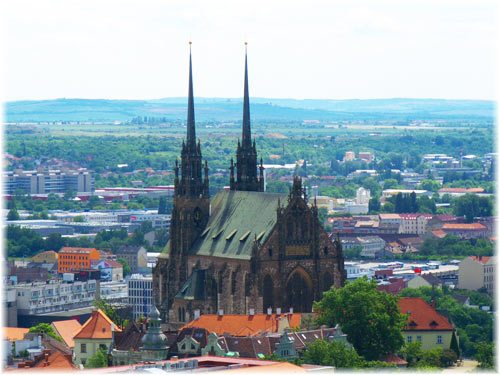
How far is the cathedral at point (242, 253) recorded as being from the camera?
419 ft

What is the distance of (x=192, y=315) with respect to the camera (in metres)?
131

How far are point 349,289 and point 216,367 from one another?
30701 mm

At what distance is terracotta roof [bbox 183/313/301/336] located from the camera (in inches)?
4631

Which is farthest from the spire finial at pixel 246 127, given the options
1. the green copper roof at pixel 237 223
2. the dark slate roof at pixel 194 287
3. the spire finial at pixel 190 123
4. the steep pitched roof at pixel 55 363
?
the steep pitched roof at pixel 55 363

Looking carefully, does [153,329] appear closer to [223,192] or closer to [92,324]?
[92,324]

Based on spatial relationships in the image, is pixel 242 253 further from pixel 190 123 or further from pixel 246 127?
pixel 246 127

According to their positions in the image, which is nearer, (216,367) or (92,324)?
(216,367)

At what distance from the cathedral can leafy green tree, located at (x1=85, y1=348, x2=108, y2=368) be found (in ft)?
50.8

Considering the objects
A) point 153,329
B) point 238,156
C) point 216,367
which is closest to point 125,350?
point 153,329

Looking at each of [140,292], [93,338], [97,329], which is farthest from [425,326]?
[140,292]

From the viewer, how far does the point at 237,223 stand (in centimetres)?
13238

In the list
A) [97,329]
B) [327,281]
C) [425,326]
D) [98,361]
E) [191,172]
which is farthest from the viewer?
[191,172]

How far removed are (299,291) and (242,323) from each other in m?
10.3
